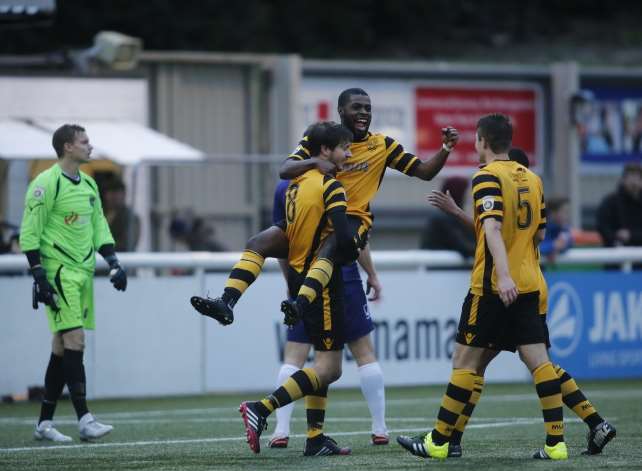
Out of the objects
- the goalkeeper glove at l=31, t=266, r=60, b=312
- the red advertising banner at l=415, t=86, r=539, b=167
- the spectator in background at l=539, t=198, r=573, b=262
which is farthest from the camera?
the red advertising banner at l=415, t=86, r=539, b=167

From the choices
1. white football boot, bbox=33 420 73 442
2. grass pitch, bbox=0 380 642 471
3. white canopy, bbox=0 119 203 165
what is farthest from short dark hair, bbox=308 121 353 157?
white canopy, bbox=0 119 203 165

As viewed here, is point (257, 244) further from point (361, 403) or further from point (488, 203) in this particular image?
point (361, 403)

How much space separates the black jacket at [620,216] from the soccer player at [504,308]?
324 inches

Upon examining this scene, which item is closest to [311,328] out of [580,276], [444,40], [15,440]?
[15,440]

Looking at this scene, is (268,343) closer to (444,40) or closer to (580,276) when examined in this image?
Answer: (580,276)

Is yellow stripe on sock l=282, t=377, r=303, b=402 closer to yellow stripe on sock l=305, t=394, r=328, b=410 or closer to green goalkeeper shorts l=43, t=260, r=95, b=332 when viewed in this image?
yellow stripe on sock l=305, t=394, r=328, b=410

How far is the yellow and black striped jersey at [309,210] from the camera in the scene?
923 cm

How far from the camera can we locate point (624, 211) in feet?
56.0

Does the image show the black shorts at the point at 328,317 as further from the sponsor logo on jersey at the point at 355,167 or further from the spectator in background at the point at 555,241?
the spectator in background at the point at 555,241

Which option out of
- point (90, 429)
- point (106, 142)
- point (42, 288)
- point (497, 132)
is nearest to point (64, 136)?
point (42, 288)

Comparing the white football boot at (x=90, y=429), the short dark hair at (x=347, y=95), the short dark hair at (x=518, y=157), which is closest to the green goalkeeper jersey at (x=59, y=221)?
the white football boot at (x=90, y=429)

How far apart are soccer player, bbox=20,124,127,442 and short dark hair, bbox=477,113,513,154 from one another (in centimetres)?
315

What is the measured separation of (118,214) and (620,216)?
526 centimetres

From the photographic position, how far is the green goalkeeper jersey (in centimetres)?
1091
